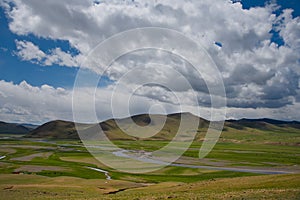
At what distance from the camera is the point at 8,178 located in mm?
67812

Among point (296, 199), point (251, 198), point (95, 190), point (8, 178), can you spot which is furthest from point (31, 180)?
point (296, 199)

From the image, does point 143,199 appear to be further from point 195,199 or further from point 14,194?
point 14,194

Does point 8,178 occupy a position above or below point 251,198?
below

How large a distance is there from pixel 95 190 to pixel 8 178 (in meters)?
28.7

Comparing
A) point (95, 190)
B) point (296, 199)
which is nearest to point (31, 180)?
point (95, 190)

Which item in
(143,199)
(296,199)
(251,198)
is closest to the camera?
(296,199)

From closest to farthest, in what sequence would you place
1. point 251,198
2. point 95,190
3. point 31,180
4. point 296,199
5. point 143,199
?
point 296,199 → point 251,198 → point 143,199 → point 95,190 → point 31,180

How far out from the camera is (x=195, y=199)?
98.1 feet

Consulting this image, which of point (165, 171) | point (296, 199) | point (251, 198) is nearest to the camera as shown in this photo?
point (296, 199)

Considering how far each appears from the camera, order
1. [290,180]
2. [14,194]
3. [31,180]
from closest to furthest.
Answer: [290,180] → [14,194] → [31,180]

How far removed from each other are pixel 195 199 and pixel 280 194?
8.55m

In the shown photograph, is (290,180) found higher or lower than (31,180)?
higher

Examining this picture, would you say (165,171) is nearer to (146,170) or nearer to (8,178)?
(146,170)

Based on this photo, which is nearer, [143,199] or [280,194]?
[280,194]
